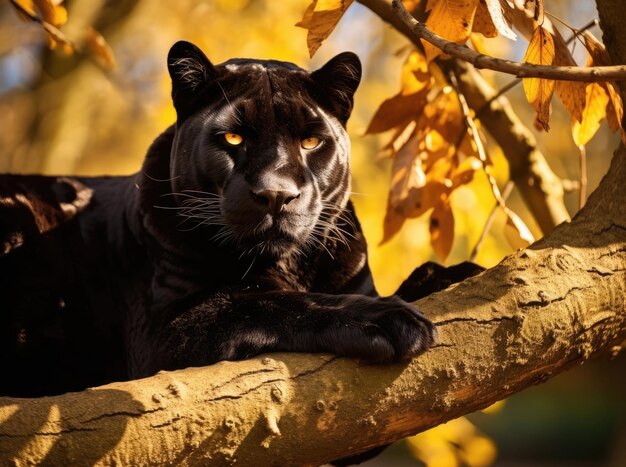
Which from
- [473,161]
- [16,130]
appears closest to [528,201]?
[473,161]

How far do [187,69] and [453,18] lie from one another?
110 centimetres

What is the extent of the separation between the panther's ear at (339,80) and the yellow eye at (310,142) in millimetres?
240

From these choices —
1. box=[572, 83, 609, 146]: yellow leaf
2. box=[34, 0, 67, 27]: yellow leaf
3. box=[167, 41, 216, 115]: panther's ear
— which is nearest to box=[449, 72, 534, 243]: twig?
box=[572, 83, 609, 146]: yellow leaf

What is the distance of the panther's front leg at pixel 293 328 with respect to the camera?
2.15 m

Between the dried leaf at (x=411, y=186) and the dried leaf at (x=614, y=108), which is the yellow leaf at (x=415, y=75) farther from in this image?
the dried leaf at (x=614, y=108)

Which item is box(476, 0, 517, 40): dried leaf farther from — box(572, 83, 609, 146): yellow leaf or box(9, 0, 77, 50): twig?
box(9, 0, 77, 50): twig

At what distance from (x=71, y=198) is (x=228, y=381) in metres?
1.94

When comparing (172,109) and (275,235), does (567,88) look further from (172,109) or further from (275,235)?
(172,109)

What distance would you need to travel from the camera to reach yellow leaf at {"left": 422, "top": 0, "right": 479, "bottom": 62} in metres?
2.31

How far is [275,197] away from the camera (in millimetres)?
2701

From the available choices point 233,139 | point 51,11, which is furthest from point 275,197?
point 51,11

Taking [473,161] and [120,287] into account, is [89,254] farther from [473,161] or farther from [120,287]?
[473,161]

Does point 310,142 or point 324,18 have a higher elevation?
point 324,18

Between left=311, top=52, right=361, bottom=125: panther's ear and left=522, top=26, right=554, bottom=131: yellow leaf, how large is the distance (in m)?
0.97
